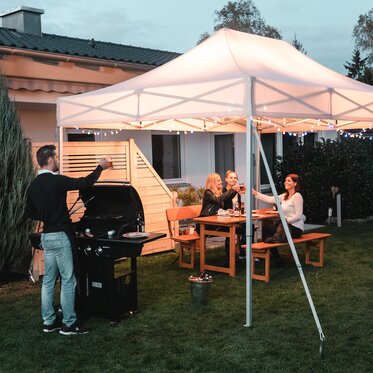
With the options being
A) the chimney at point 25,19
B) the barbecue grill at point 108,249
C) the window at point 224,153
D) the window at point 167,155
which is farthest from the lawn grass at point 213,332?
the chimney at point 25,19

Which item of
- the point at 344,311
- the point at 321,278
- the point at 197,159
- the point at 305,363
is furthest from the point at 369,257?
the point at 197,159

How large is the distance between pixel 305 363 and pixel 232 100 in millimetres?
2648

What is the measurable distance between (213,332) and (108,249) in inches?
50.9

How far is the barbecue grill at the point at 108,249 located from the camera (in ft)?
17.8

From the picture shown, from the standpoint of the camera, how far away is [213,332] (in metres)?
5.21

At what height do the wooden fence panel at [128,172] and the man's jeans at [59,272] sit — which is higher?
the wooden fence panel at [128,172]

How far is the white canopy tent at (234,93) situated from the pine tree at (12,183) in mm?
643

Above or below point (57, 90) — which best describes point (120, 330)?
below

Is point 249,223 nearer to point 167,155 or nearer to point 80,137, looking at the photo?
point 80,137

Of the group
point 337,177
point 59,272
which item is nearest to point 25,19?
point 337,177

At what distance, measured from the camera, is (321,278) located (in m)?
7.24

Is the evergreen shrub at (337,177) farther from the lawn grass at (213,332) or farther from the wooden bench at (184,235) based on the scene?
the lawn grass at (213,332)

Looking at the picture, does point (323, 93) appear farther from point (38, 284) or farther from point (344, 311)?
point (38, 284)

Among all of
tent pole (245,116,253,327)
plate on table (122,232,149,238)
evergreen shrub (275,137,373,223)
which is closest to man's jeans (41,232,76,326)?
plate on table (122,232,149,238)
